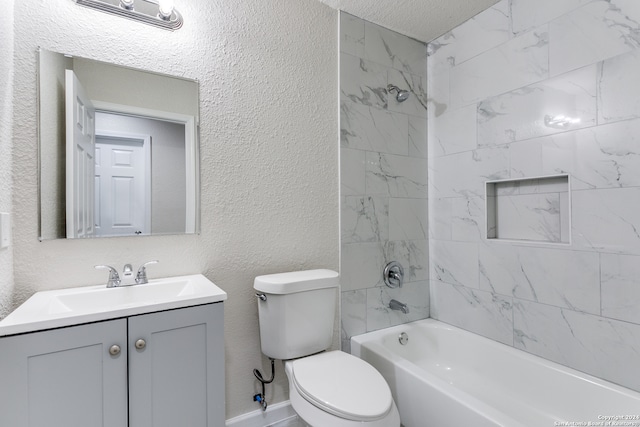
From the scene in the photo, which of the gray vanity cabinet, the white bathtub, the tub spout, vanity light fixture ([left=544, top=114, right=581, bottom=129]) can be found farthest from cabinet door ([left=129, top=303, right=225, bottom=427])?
vanity light fixture ([left=544, top=114, right=581, bottom=129])

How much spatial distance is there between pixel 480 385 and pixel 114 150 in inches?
90.5

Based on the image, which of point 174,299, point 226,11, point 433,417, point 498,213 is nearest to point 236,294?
point 174,299

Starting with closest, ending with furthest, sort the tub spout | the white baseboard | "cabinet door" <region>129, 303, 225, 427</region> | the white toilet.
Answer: "cabinet door" <region>129, 303, 225, 427</region>
the white toilet
the white baseboard
the tub spout

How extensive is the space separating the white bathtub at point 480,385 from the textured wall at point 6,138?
1.65 meters

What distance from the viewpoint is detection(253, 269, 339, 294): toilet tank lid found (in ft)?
5.07

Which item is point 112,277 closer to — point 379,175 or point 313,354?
point 313,354

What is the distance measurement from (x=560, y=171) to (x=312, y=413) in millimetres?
1651

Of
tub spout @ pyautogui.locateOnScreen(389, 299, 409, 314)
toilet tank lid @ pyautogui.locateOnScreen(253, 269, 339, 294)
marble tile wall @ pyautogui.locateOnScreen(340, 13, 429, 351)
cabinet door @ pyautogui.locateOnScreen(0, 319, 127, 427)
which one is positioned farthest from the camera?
tub spout @ pyautogui.locateOnScreen(389, 299, 409, 314)

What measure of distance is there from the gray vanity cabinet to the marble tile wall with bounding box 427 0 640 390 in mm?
1611

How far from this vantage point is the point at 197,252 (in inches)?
62.9

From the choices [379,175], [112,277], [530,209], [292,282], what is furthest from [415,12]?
[112,277]

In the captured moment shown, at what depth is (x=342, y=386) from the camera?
131cm

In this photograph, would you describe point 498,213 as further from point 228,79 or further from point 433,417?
point 228,79

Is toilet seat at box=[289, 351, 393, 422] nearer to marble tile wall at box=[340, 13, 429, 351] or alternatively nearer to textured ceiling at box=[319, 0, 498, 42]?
marble tile wall at box=[340, 13, 429, 351]
